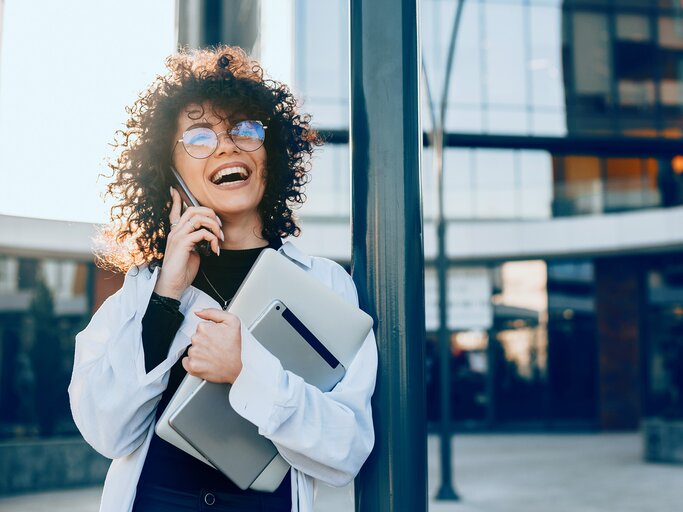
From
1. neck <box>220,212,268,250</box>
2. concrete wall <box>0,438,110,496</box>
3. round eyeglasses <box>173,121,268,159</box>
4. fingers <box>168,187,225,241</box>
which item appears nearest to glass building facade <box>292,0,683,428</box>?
concrete wall <box>0,438,110,496</box>

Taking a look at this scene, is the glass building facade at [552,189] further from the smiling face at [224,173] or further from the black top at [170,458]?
the black top at [170,458]

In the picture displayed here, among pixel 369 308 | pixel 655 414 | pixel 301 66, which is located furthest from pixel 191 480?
pixel 655 414

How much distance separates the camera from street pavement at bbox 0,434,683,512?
34.0 feet

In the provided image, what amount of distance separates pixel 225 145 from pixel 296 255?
0.32 metres

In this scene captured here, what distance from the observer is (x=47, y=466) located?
1106 cm

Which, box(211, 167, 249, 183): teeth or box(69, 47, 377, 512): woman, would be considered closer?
box(69, 47, 377, 512): woman

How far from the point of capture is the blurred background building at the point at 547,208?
2047 cm

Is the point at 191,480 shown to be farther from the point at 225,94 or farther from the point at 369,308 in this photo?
the point at 225,94

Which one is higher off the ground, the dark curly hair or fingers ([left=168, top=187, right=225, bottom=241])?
the dark curly hair

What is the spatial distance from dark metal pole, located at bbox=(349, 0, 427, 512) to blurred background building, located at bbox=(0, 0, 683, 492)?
1769cm

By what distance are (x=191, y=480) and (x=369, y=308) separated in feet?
1.87

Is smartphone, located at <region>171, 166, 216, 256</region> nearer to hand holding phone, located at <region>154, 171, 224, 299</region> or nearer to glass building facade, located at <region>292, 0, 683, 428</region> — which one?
hand holding phone, located at <region>154, 171, 224, 299</region>

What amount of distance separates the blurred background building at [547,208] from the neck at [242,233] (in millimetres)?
17363

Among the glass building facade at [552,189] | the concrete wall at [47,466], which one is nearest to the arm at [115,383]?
the concrete wall at [47,466]
